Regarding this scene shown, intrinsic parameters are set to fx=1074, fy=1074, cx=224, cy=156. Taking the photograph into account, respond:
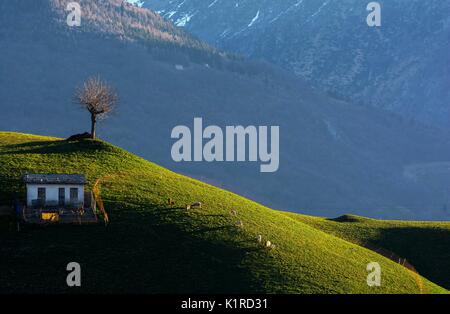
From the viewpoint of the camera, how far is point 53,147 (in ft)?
475

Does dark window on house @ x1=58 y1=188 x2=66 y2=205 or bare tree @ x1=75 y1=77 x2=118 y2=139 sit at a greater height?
bare tree @ x1=75 y1=77 x2=118 y2=139

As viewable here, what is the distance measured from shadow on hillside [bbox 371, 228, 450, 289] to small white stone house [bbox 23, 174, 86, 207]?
4379 centimetres

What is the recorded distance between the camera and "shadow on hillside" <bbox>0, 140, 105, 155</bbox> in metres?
142

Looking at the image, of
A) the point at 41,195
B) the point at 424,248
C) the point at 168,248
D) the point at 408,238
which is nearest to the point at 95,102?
the point at 41,195

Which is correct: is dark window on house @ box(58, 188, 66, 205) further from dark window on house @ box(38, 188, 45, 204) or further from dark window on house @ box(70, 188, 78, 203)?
dark window on house @ box(38, 188, 45, 204)

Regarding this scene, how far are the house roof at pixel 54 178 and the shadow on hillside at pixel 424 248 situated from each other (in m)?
43.6

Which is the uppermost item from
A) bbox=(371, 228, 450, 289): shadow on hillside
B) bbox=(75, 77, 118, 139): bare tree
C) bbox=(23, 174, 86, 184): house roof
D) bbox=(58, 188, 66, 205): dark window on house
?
bbox=(75, 77, 118, 139): bare tree

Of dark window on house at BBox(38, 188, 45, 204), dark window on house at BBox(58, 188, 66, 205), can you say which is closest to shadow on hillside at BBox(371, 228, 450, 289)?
dark window on house at BBox(58, 188, 66, 205)

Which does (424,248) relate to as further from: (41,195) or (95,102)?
(41,195)

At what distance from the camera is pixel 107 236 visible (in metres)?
113

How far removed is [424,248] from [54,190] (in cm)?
5192

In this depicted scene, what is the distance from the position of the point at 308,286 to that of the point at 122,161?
4440 centimetres
